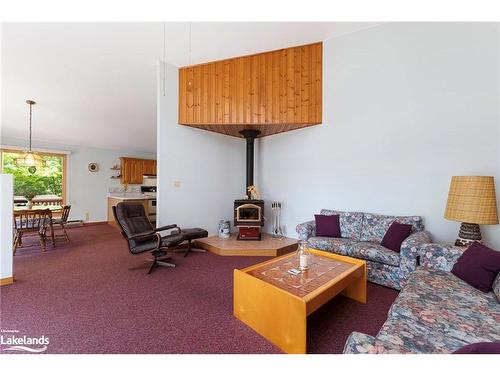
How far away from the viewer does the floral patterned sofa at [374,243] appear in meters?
2.36

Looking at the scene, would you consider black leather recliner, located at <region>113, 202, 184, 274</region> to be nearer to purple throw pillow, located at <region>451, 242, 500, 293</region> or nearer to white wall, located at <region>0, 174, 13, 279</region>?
white wall, located at <region>0, 174, 13, 279</region>

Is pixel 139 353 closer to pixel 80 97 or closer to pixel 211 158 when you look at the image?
pixel 211 158

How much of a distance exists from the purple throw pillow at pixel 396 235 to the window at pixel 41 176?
8060 millimetres

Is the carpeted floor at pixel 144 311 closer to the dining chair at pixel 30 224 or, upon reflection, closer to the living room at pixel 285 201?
the living room at pixel 285 201

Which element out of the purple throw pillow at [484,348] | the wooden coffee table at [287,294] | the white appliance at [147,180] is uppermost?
the white appliance at [147,180]

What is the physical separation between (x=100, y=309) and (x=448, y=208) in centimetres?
366

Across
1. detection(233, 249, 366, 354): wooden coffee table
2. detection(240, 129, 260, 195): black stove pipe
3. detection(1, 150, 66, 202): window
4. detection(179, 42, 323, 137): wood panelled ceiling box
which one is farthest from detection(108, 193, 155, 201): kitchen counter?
detection(233, 249, 366, 354): wooden coffee table

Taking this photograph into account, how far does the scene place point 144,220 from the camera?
10.9 ft

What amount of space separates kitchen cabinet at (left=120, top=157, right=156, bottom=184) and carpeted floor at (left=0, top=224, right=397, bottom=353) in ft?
14.5

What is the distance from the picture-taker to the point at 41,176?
6234 mm

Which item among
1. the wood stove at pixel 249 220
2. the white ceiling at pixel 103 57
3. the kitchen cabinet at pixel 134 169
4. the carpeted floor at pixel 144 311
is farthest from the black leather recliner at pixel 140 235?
the kitchen cabinet at pixel 134 169
